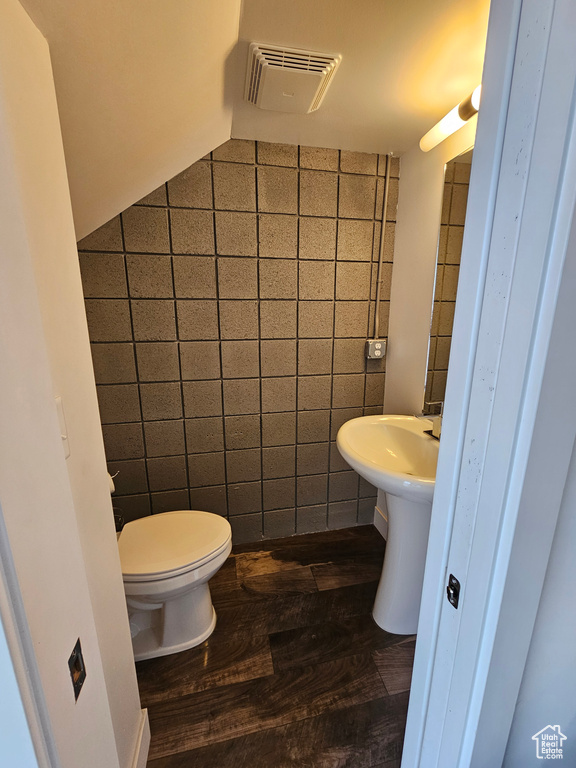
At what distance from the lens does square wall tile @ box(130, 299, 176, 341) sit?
159 cm

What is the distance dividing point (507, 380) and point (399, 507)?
3.42ft

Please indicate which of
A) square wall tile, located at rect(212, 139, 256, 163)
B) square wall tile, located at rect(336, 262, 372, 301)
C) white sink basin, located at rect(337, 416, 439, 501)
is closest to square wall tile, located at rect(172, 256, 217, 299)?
square wall tile, located at rect(212, 139, 256, 163)

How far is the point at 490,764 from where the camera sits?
613 mm

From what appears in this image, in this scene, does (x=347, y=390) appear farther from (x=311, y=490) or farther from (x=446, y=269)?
(x=446, y=269)

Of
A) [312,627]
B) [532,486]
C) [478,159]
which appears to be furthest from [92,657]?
[312,627]

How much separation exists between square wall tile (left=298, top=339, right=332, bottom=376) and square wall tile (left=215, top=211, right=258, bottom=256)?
54cm

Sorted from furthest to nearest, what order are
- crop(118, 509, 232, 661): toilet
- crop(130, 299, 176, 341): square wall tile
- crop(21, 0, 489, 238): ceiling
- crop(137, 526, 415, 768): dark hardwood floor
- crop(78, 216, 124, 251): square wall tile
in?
crop(130, 299, 176, 341): square wall tile
crop(78, 216, 124, 251): square wall tile
crop(118, 509, 232, 661): toilet
crop(137, 526, 415, 768): dark hardwood floor
crop(21, 0, 489, 238): ceiling

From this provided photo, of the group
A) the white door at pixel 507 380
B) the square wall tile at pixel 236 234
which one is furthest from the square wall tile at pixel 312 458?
the white door at pixel 507 380

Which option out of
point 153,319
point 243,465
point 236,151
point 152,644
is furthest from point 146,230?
point 152,644

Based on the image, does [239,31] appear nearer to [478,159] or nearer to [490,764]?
[478,159]

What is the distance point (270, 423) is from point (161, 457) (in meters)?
0.59

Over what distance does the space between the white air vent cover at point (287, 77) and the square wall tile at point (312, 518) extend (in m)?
1.94

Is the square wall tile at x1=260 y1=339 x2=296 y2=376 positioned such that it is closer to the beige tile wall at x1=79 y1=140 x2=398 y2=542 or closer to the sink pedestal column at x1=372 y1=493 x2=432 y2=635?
the beige tile wall at x1=79 y1=140 x2=398 y2=542

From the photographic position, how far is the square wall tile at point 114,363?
5.25 feet
